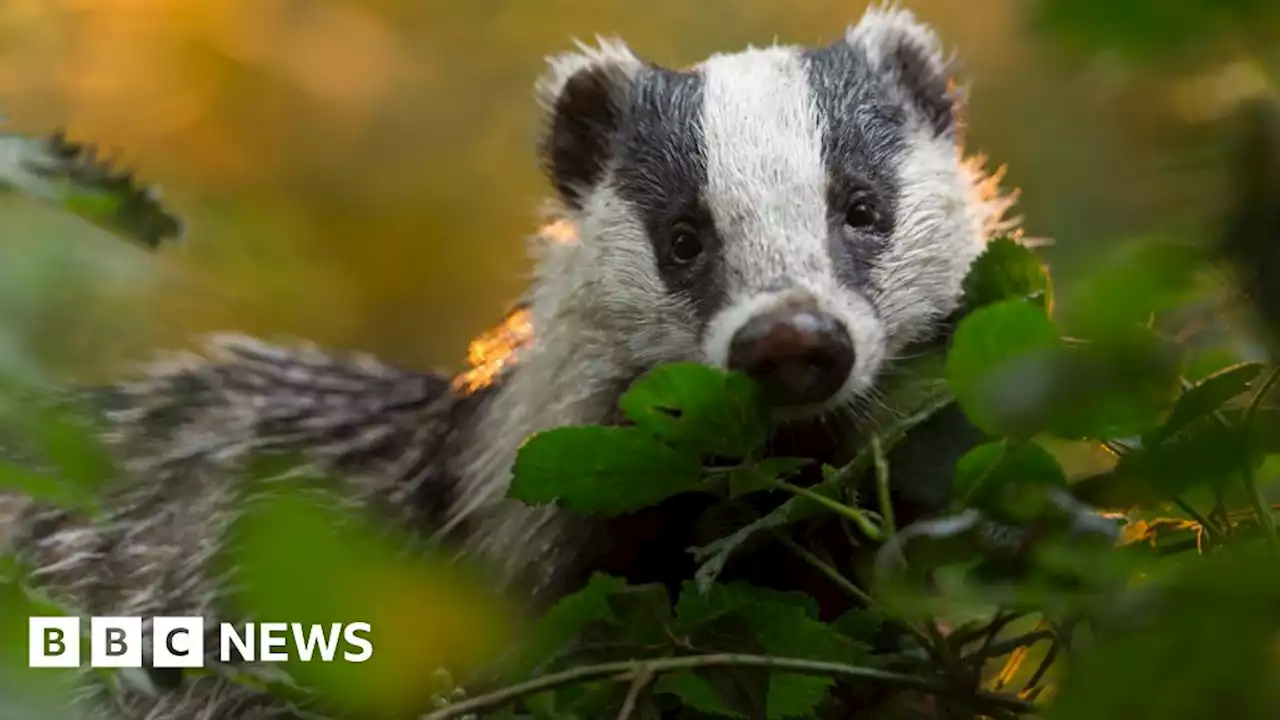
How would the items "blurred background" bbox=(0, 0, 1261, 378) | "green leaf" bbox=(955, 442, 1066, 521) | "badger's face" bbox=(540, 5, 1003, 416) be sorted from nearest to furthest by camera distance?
"green leaf" bbox=(955, 442, 1066, 521)
"badger's face" bbox=(540, 5, 1003, 416)
"blurred background" bbox=(0, 0, 1261, 378)

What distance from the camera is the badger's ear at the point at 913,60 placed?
46.8 inches

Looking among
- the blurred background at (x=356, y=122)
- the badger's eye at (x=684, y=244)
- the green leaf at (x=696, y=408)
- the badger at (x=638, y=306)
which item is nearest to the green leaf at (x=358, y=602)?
the green leaf at (x=696, y=408)

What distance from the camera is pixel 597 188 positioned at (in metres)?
1.17

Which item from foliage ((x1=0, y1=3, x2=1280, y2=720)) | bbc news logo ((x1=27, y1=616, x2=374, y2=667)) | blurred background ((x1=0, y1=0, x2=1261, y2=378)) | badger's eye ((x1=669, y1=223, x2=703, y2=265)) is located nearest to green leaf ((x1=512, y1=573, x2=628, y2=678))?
foliage ((x1=0, y1=3, x2=1280, y2=720))

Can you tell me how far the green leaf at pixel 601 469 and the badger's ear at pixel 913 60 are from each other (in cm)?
65

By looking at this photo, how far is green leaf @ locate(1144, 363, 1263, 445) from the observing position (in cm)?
48

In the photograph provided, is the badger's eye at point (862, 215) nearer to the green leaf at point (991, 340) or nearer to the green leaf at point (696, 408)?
the green leaf at point (696, 408)

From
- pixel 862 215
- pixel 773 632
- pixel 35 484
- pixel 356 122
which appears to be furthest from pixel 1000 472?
pixel 356 122

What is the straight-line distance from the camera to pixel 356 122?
2.60m

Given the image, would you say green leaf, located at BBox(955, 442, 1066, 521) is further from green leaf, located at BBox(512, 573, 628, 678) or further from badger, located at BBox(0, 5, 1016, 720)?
badger, located at BBox(0, 5, 1016, 720)

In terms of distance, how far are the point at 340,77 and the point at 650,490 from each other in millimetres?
2106

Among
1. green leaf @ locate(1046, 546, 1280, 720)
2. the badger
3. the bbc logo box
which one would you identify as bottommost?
green leaf @ locate(1046, 546, 1280, 720)

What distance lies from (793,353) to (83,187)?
0.44 meters

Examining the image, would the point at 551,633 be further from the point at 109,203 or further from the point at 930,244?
the point at 930,244
